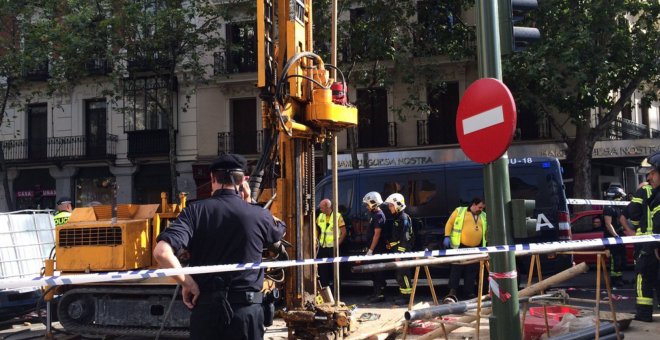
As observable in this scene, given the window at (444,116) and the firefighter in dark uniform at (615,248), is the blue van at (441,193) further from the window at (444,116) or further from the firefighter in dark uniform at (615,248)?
the window at (444,116)

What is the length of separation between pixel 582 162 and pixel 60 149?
20701 millimetres

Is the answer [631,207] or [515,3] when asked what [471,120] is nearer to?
[515,3]

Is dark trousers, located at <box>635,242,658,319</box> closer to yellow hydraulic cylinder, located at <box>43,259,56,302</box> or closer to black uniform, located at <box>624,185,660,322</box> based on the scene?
black uniform, located at <box>624,185,660,322</box>

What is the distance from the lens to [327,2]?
17688mm

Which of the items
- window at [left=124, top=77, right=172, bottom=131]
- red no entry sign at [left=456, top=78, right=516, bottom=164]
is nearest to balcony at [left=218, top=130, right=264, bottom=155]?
window at [left=124, top=77, right=172, bottom=131]

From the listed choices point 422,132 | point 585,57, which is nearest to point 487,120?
point 585,57

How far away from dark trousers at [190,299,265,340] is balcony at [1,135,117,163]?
23.1 meters

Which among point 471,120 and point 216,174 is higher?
point 471,120

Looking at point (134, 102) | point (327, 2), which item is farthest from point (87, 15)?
point (327, 2)

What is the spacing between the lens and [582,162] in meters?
19.2

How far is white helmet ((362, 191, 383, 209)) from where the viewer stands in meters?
10.1

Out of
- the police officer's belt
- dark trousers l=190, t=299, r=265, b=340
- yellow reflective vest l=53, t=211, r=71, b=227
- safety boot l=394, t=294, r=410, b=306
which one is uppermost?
yellow reflective vest l=53, t=211, r=71, b=227

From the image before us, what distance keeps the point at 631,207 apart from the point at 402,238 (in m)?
3.50

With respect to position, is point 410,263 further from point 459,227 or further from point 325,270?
point 325,270
